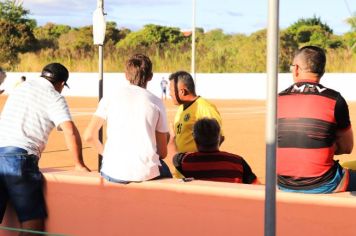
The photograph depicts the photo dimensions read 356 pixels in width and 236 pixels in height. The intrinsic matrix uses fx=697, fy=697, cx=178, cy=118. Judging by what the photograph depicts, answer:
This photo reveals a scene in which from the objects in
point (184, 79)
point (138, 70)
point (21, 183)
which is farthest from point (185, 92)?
point (21, 183)

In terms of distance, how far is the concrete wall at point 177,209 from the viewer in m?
3.98

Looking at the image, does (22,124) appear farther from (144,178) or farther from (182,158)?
(182,158)

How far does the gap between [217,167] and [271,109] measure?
241cm

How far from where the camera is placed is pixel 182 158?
16.8ft

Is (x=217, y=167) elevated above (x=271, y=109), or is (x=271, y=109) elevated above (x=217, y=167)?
(x=271, y=109)

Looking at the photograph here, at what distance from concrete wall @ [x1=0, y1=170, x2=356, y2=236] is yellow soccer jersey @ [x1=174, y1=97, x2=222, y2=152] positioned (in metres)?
1.44

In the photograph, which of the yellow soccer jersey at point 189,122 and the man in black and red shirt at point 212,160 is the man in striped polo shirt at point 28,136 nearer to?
the man in black and red shirt at point 212,160

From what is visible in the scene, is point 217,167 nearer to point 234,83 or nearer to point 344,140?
point 344,140

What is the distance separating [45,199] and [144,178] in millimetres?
813

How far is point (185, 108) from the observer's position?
245 inches

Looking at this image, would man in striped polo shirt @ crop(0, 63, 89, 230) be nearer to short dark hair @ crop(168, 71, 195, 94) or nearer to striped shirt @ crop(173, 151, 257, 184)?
striped shirt @ crop(173, 151, 257, 184)

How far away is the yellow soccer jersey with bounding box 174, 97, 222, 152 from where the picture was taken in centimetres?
604

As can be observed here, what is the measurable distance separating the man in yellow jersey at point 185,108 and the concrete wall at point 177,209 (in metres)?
1.45

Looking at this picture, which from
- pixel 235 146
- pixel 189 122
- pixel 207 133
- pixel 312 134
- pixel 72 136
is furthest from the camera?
pixel 235 146
